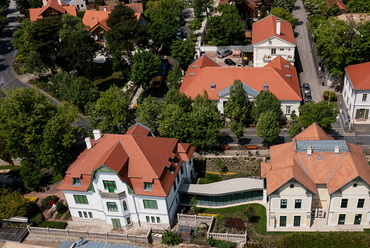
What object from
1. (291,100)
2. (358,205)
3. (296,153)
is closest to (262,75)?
(291,100)

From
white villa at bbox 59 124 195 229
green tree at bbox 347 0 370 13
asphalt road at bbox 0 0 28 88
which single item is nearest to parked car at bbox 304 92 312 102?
green tree at bbox 347 0 370 13

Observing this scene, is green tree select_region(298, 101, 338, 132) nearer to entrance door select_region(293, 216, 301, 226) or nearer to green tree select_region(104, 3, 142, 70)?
entrance door select_region(293, 216, 301, 226)

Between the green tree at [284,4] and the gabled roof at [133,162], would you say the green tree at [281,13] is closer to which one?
the green tree at [284,4]

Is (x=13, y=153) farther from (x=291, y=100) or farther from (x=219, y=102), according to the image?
(x=291, y=100)

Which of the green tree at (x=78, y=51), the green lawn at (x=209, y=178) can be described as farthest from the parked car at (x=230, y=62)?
the green lawn at (x=209, y=178)

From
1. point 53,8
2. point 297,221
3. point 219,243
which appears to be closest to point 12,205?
point 219,243

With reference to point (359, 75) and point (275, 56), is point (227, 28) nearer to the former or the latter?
point (275, 56)
